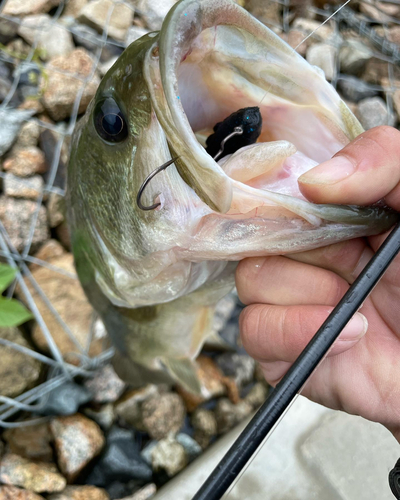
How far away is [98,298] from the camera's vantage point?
1237mm

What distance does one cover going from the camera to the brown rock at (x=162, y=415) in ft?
5.57

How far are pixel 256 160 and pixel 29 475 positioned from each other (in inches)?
56.1

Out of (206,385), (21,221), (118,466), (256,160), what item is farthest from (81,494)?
(256,160)

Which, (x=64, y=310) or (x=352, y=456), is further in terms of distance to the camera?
(x=64, y=310)

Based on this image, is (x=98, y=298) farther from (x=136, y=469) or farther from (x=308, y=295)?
(x=136, y=469)

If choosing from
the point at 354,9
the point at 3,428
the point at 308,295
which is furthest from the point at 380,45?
the point at 3,428

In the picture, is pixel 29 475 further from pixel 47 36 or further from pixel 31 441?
pixel 47 36

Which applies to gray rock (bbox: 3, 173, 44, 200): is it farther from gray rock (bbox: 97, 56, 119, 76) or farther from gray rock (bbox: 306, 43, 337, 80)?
gray rock (bbox: 306, 43, 337, 80)

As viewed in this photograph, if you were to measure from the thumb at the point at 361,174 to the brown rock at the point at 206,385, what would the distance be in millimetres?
1318

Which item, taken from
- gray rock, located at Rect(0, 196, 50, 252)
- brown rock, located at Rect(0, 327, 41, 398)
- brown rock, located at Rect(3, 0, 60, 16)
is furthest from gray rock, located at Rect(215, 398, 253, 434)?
brown rock, located at Rect(3, 0, 60, 16)

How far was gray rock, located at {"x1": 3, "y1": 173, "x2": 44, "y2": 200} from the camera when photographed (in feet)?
6.39

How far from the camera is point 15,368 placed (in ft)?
5.29

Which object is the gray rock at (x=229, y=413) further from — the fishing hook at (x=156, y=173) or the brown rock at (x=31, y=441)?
the fishing hook at (x=156, y=173)

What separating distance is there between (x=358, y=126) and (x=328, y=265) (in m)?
0.26
